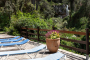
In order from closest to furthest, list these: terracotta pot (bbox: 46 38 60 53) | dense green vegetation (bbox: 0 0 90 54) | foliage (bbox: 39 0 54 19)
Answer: terracotta pot (bbox: 46 38 60 53) < dense green vegetation (bbox: 0 0 90 54) < foliage (bbox: 39 0 54 19)

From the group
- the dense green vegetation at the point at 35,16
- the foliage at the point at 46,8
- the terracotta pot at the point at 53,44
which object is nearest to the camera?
the terracotta pot at the point at 53,44

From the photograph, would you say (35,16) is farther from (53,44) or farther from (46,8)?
(46,8)

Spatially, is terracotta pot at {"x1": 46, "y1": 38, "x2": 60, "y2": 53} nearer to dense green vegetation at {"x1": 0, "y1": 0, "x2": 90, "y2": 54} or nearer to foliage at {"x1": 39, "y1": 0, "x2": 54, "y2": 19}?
dense green vegetation at {"x1": 0, "y1": 0, "x2": 90, "y2": 54}

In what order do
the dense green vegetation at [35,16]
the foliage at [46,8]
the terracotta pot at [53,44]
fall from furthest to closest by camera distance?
the foliage at [46,8]
the dense green vegetation at [35,16]
the terracotta pot at [53,44]

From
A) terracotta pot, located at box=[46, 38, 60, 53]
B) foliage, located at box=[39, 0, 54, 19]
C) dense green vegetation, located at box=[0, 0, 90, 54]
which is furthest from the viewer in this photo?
foliage, located at box=[39, 0, 54, 19]

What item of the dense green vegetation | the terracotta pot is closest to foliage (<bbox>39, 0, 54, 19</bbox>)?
the dense green vegetation

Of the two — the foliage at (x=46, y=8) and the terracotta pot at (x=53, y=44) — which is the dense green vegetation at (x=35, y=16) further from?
the terracotta pot at (x=53, y=44)

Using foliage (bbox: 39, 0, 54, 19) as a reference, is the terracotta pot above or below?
below

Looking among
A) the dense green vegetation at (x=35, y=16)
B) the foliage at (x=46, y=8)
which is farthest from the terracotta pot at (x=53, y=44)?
the foliage at (x=46, y=8)

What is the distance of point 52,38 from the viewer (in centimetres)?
541

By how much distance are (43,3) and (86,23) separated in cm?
1742

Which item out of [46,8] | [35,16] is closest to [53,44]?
[35,16]

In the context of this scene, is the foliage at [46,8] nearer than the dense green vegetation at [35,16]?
No

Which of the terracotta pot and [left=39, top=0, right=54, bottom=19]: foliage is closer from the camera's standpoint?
the terracotta pot
